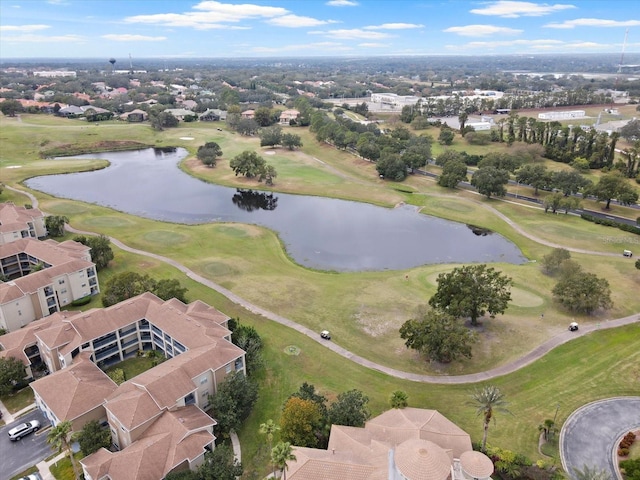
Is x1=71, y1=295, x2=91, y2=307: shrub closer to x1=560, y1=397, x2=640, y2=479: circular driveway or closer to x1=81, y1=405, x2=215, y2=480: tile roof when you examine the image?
x1=81, y1=405, x2=215, y2=480: tile roof

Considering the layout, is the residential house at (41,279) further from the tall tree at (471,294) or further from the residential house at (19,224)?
the tall tree at (471,294)

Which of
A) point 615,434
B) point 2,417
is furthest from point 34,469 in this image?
point 615,434

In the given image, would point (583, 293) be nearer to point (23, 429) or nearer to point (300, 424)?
point (300, 424)

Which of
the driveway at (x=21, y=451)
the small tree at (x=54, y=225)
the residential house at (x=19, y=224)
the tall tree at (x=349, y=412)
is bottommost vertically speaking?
the driveway at (x=21, y=451)

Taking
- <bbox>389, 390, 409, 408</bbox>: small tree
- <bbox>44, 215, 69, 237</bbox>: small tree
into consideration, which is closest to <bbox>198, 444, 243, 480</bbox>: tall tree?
<bbox>389, 390, 409, 408</bbox>: small tree

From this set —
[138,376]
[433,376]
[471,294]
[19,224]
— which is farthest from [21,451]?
[471,294]

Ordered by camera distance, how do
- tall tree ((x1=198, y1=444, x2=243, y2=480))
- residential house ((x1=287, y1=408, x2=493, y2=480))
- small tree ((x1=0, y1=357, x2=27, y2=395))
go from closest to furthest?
residential house ((x1=287, y1=408, x2=493, y2=480)) → tall tree ((x1=198, y1=444, x2=243, y2=480)) → small tree ((x1=0, y1=357, x2=27, y2=395))

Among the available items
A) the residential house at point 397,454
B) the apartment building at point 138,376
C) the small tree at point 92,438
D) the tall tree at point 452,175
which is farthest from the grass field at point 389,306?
A: the small tree at point 92,438
